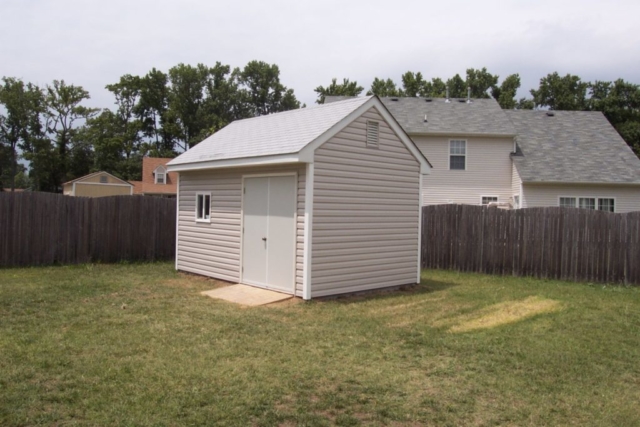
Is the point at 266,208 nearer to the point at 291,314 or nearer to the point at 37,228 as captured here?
the point at 291,314

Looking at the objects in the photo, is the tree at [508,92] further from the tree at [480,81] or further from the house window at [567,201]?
the house window at [567,201]

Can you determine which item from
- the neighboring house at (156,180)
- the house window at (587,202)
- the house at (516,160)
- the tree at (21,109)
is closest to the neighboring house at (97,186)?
the neighboring house at (156,180)

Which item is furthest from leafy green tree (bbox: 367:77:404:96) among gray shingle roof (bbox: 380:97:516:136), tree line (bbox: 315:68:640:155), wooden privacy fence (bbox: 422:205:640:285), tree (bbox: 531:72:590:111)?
wooden privacy fence (bbox: 422:205:640:285)

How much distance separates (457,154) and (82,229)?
14.9 m

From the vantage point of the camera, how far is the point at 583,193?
2019cm

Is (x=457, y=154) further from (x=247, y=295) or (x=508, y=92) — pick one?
(x=508, y=92)

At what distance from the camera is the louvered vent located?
1051 cm

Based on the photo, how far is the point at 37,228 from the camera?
44.6ft

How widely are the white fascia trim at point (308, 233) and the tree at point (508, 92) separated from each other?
3618 centimetres

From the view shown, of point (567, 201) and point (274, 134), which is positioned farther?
point (567, 201)

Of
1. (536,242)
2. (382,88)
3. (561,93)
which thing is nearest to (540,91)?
(561,93)

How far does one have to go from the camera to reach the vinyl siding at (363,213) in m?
9.66

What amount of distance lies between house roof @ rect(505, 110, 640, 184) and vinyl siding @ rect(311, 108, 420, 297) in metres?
10.4

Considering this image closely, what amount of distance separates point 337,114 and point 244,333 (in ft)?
16.7
